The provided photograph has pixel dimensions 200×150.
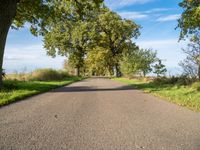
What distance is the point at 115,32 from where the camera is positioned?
61.3 metres

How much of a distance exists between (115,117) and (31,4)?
14.8 meters

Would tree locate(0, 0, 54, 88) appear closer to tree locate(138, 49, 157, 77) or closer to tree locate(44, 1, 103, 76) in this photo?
tree locate(138, 49, 157, 77)

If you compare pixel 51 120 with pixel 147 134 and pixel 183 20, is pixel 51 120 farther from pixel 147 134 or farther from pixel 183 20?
pixel 183 20

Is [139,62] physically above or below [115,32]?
below

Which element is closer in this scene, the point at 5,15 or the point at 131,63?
the point at 5,15

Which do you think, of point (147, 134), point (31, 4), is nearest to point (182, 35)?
point (31, 4)

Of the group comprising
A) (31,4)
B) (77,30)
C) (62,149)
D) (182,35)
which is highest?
(77,30)

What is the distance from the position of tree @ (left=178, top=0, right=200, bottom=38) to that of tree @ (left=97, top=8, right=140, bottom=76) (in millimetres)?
36686

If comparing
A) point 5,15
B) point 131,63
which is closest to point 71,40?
point 131,63

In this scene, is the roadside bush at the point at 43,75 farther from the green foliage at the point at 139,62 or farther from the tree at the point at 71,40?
the tree at the point at 71,40

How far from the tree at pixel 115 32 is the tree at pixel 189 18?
36.7 metres

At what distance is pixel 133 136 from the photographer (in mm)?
6875

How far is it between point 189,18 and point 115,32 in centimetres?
3972

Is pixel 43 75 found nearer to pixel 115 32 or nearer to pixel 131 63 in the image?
pixel 131 63
